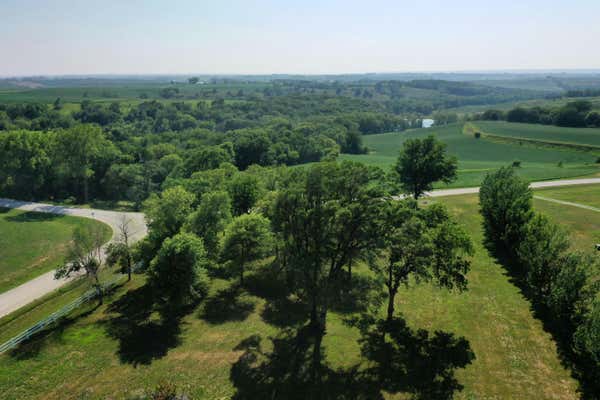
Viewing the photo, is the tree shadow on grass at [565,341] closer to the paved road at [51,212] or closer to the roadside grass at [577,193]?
the roadside grass at [577,193]

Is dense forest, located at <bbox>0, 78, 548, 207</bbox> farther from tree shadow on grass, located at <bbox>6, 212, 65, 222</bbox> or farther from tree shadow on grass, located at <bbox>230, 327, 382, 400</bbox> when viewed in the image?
tree shadow on grass, located at <bbox>230, 327, 382, 400</bbox>

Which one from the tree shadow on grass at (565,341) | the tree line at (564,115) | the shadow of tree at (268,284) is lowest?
the shadow of tree at (268,284)

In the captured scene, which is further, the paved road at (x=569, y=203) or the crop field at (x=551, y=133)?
the crop field at (x=551, y=133)

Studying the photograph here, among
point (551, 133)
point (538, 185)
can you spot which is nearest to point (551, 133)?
point (551, 133)

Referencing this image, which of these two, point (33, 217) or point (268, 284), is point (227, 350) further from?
point (33, 217)

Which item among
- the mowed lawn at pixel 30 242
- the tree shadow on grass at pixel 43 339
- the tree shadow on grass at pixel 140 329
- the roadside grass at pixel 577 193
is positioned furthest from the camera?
the roadside grass at pixel 577 193

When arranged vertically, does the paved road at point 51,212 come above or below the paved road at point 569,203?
below

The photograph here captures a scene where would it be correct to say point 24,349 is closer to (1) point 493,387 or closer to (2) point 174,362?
(2) point 174,362

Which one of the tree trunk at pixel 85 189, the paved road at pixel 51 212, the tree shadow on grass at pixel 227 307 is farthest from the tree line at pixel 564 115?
the tree trunk at pixel 85 189
